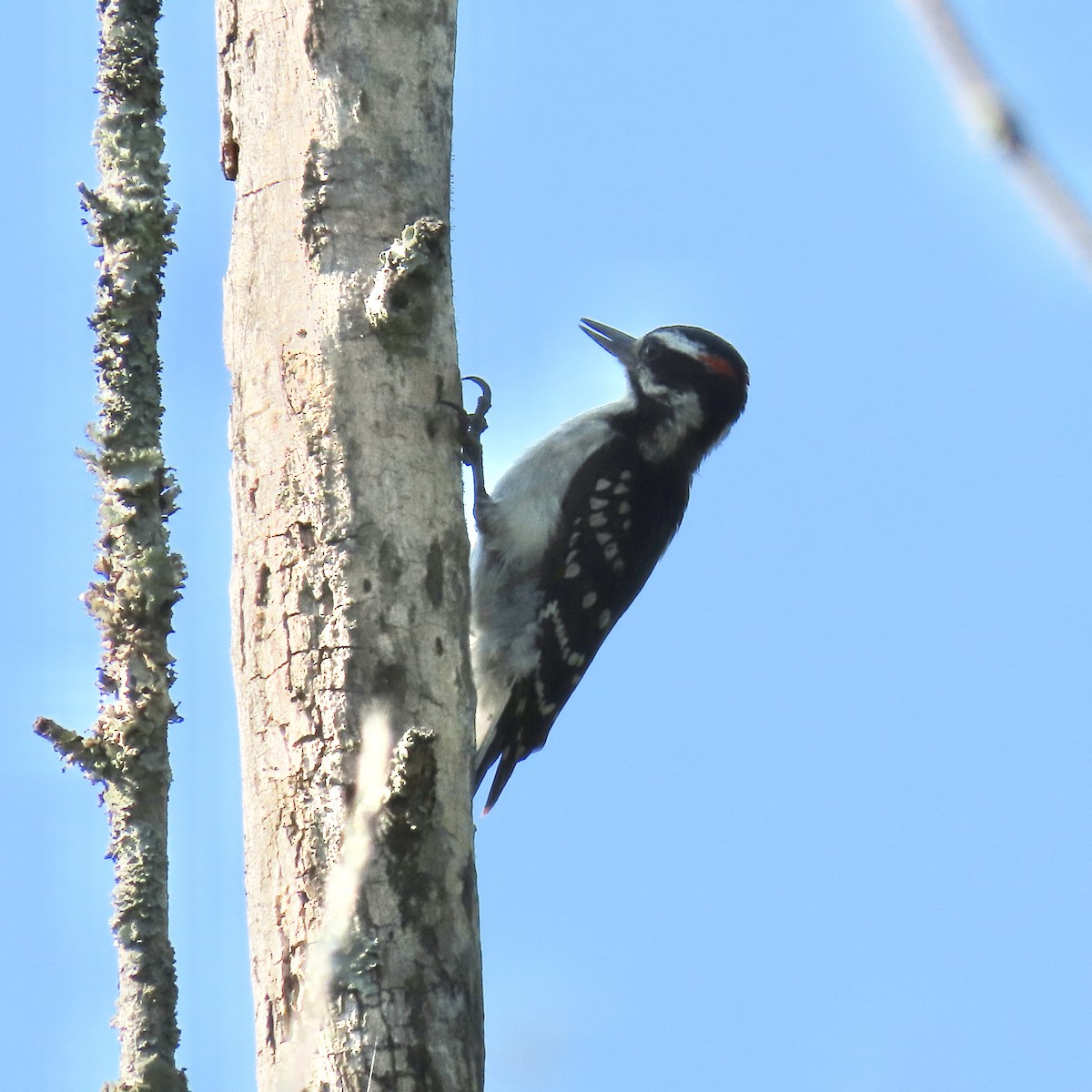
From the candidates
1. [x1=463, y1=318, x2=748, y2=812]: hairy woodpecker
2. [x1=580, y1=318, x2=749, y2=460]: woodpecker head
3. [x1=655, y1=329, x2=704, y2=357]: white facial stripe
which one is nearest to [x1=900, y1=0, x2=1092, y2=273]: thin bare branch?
[x1=463, y1=318, x2=748, y2=812]: hairy woodpecker

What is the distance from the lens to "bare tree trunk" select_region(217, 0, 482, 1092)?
97.9 inches

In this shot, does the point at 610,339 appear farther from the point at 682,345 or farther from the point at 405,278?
the point at 405,278

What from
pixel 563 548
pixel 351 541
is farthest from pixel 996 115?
pixel 563 548

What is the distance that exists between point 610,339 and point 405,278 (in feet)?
9.65

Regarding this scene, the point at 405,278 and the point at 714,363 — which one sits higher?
the point at 714,363

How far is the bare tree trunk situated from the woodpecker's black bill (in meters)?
2.42

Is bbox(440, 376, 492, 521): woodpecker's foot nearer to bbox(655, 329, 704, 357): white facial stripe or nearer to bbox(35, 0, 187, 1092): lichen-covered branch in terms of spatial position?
bbox(35, 0, 187, 1092): lichen-covered branch

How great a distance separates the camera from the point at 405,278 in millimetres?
2855

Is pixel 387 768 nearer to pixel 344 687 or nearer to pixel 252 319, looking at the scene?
pixel 344 687

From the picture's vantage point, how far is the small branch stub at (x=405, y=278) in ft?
9.30

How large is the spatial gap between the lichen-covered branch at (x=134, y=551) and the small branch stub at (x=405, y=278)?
508 mm

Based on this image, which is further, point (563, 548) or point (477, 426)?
point (563, 548)

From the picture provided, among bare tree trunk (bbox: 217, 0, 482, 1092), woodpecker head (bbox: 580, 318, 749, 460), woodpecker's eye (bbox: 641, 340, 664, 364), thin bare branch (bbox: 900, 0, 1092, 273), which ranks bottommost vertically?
thin bare branch (bbox: 900, 0, 1092, 273)

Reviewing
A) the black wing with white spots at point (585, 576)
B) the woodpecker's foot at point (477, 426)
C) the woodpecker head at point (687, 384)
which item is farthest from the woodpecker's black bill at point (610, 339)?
the woodpecker's foot at point (477, 426)
